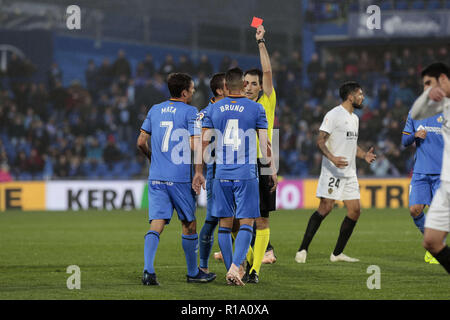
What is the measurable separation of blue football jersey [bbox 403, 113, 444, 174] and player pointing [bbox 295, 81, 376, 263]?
89 centimetres

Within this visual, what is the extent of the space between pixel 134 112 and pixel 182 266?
54.9 feet

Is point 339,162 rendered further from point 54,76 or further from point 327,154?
point 54,76

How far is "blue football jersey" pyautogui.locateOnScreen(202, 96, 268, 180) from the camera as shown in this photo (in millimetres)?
8133

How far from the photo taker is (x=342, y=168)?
1057 cm

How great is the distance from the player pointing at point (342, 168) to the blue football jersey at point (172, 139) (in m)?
2.81

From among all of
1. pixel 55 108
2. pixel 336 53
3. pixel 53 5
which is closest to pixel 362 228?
pixel 55 108

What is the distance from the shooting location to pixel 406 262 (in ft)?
33.9

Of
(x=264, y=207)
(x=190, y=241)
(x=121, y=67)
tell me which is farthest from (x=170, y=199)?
(x=121, y=67)

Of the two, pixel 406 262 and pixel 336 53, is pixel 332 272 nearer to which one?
pixel 406 262

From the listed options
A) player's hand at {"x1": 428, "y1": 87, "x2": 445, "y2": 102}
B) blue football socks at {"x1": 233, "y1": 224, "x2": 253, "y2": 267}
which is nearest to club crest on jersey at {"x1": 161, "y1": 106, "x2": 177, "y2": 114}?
blue football socks at {"x1": 233, "y1": 224, "x2": 253, "y2": 267}

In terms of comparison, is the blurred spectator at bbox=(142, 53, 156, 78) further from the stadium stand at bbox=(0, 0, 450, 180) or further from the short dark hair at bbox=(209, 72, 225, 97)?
the short dark hair at bbox=(209, 72, 225, 97)

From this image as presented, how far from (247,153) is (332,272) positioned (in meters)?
1.99

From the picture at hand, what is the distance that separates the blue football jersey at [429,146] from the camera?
971 cm

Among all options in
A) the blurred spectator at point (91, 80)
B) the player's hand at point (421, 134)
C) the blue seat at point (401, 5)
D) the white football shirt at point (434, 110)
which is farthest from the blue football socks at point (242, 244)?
the blue seat at point (401, 5)
